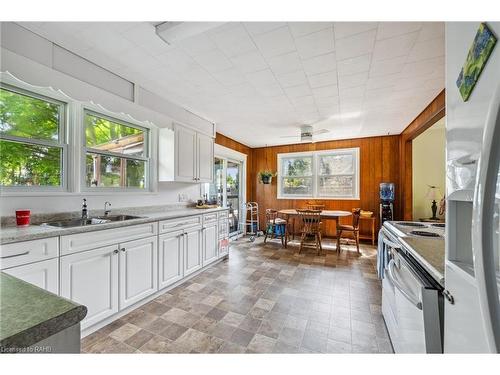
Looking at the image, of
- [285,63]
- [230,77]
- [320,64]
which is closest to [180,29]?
[230,77]

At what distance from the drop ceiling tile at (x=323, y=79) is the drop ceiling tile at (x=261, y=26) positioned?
88 cm

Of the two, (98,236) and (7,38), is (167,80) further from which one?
(98,236)

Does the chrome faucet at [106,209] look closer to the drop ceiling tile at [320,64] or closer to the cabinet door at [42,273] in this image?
the cabinet door at [42,273]

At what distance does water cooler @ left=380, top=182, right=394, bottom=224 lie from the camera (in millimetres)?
4605

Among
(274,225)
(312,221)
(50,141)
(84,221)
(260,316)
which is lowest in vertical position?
(260,316)

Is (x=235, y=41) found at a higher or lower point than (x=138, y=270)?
higher

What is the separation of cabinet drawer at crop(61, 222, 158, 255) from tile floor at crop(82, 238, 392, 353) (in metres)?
0.74

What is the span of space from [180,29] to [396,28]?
1685 millimetres

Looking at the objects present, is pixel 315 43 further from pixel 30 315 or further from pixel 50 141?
pixel 50 141

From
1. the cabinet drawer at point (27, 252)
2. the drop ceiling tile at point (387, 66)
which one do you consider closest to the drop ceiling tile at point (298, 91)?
the drop ceiling tile at point (387, 66)

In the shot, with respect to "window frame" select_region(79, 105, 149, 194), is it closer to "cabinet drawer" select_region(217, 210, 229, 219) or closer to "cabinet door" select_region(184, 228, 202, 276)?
"cabinet door" select_region(184, 228, 202, 276)

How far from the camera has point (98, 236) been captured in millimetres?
1812

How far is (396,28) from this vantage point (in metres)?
1.71
